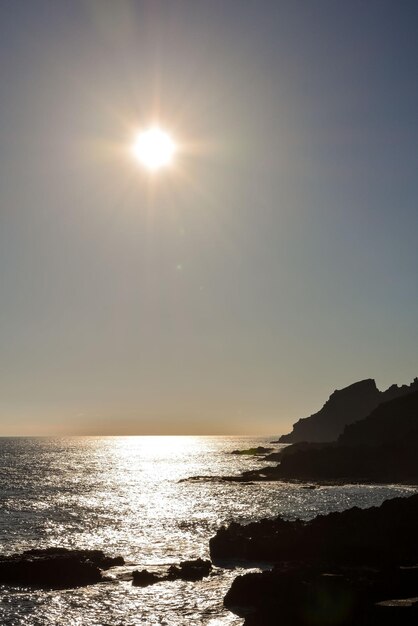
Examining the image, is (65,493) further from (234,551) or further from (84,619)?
(84,619)

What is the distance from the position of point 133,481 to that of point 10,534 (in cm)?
8118

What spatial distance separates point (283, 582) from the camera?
3288 centimetres

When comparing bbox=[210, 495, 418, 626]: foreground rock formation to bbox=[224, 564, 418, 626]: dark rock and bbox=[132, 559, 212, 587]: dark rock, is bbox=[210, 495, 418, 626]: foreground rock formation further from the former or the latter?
bbox=[132, 559, 212, 587]: dark rock

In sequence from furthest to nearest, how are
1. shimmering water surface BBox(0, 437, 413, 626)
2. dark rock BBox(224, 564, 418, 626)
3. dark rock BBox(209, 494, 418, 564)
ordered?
dark rock BBox(209, 494, 418, 564)
shimmering water surface BBox(0, 437, 413, 626)
dark rock BBox(224, 564, 418, 626)

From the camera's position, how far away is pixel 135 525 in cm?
6869

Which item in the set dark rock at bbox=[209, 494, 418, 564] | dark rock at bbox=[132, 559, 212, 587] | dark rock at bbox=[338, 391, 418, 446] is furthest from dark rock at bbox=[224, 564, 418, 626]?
dark rock at bbox=[338, 391, 418, 446]

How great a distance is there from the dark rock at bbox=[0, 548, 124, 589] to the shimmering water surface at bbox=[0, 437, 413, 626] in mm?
1587

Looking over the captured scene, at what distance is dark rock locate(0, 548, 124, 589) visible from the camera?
133 feet

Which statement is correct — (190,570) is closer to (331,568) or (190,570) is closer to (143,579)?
(143,579)

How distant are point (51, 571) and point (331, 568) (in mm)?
19730

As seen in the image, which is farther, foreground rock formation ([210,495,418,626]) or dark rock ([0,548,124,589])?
dark rock ([0,548,124,589])

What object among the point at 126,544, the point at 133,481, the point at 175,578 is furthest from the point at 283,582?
the point at 133,481

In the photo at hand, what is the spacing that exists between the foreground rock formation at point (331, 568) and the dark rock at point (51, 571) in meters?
10.7

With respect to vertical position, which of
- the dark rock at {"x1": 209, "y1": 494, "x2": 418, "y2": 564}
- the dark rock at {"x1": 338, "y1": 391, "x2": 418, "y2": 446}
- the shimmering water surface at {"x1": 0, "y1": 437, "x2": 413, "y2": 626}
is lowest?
the shimmering water surface at {"x1": 0, "y1": 437, "x2": 413, "y2": 626}
